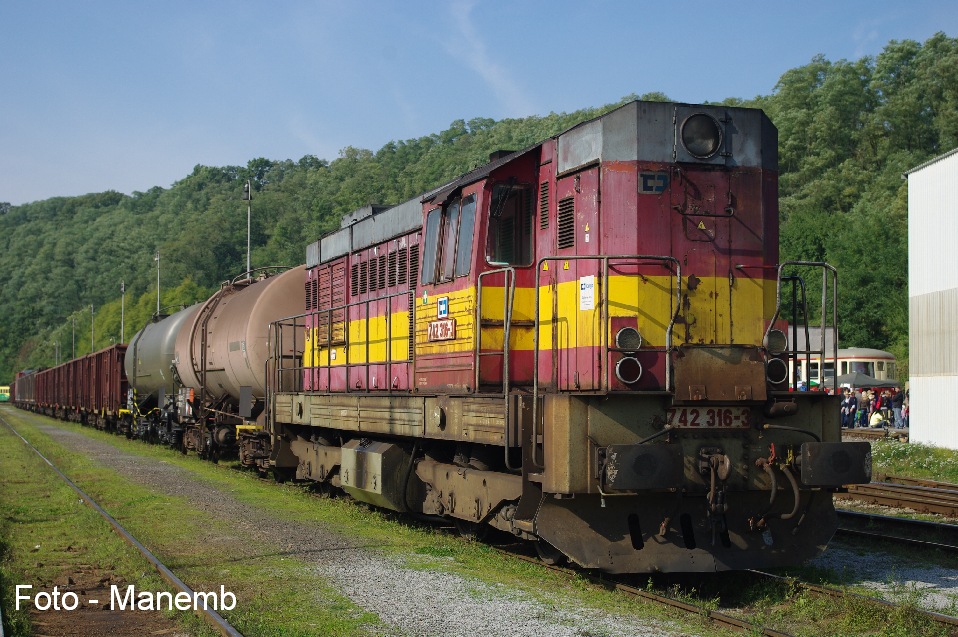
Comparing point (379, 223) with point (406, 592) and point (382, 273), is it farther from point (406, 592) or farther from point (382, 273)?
point (406, 592)

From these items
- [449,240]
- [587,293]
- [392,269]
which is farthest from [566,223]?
[392,269]

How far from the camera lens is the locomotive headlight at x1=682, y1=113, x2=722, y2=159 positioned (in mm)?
8805

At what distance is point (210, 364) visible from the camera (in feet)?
69.6

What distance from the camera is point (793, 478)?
8.32 metres

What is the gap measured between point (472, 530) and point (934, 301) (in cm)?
1932

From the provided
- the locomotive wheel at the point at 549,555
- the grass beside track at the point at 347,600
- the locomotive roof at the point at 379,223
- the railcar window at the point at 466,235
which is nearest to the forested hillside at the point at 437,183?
the locomotive roof at the point at 379,223

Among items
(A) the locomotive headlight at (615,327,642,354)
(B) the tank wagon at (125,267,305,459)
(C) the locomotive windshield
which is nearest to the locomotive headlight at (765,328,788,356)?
(A) the locomotive headlight at (615,327,642,354)

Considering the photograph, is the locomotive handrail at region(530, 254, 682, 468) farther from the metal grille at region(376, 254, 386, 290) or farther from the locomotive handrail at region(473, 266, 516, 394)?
the metal grille at region(376, 254, 386, 290)

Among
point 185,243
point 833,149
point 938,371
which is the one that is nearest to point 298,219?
point 185,243

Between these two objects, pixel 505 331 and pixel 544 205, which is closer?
pixel 505 331

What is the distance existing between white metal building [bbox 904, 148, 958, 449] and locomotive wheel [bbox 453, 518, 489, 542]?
1829 cm

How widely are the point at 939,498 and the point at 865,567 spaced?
5.44 meters

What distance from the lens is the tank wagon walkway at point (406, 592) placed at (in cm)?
709

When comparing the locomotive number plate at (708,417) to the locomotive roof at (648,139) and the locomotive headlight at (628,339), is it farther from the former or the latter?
the locomotive roof at (648,139)
